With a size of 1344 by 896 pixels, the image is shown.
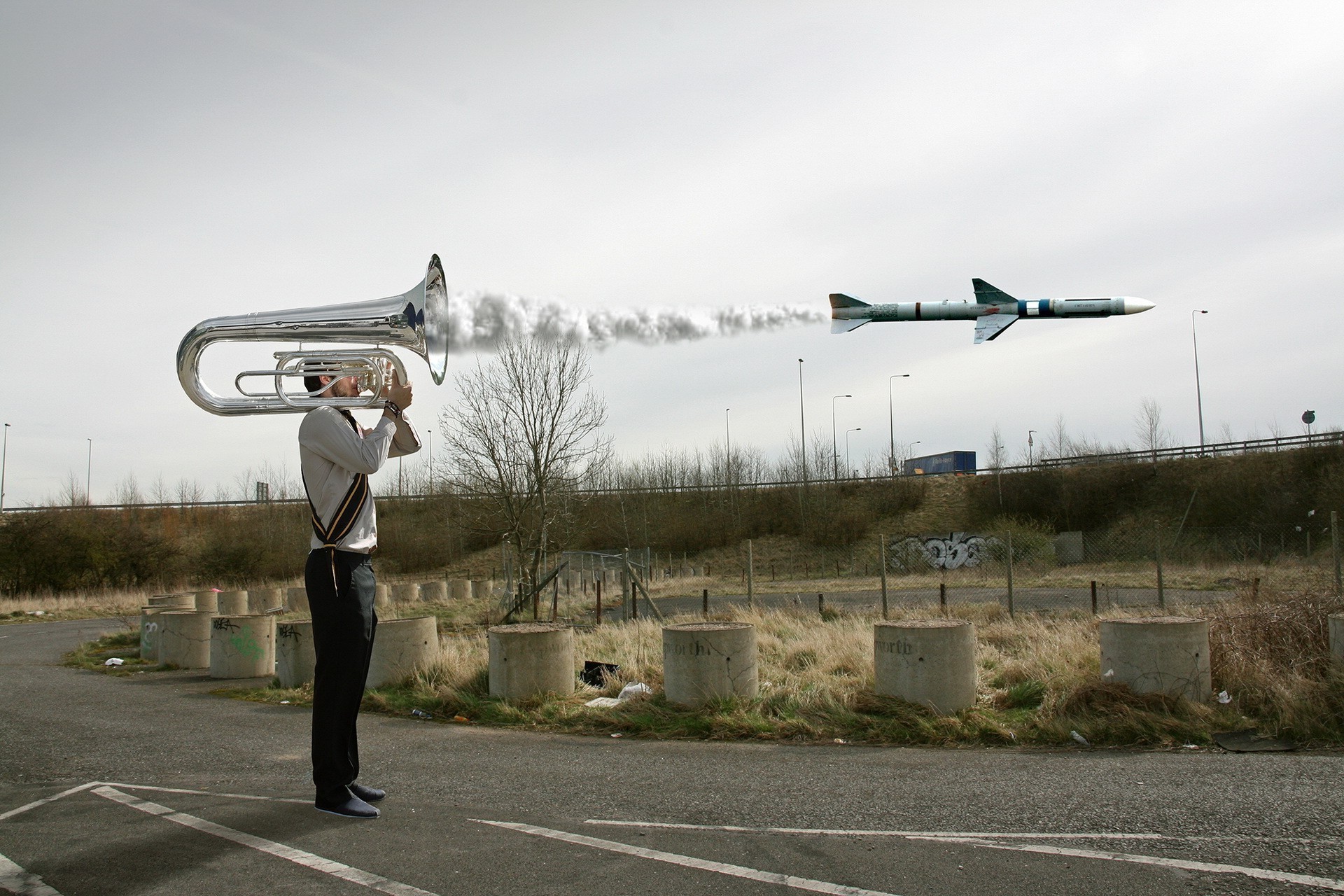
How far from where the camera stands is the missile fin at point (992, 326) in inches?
837

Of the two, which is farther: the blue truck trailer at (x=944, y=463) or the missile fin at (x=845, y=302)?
the blue truck trailer at (x=944, y=463)

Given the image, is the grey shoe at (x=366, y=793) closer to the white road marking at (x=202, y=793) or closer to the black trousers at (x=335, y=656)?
the black trousers at (x=335, y=656)

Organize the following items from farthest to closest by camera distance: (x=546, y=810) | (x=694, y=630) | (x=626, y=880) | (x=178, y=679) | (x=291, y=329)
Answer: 1. (x=178, y=679)
2. (x=694, y=630)
3. (x=291, y=329)
4. (x=546, y=810)
5. (x=626, y=880)

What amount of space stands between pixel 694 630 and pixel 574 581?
2555cm

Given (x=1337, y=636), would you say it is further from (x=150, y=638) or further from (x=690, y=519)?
(x=690, y=519)

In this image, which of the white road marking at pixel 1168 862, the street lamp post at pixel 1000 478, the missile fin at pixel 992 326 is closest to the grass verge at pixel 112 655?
the white road marking at pixel 1168 862

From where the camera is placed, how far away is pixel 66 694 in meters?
10.3

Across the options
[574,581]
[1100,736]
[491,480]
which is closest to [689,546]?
[574,581]

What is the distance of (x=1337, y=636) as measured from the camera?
7.73m

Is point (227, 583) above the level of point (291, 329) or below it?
below

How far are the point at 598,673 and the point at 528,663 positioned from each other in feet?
3.59

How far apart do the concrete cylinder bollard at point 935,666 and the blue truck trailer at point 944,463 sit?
198ft

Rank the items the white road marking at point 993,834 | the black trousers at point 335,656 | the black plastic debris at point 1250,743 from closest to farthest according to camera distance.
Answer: the white road marking at point 993,834 < the black trousers at point 335,656 < the black plastic debris at point 1250,743

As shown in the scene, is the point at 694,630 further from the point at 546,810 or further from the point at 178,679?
the point at 178,679
